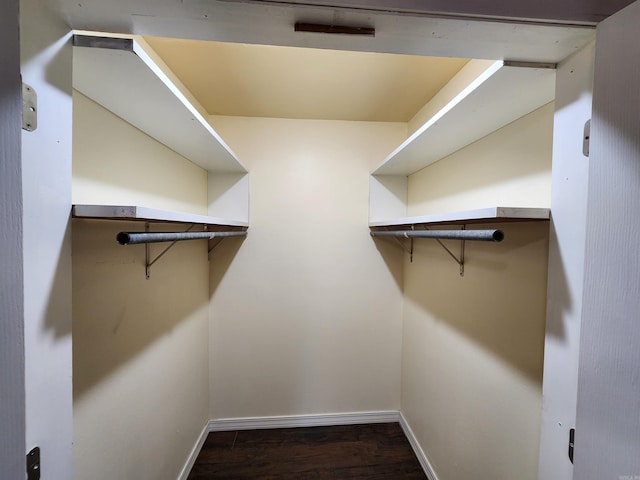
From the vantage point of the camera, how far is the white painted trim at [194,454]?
4.63ft

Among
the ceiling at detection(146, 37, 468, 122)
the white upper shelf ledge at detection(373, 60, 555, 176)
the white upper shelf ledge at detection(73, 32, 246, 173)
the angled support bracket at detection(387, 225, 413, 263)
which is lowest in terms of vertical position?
the angled support bracket at detection(387, 225, 413, 263)

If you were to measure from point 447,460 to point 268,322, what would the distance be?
1325 millimetres

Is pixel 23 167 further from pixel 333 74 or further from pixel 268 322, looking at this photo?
pixel 268 322

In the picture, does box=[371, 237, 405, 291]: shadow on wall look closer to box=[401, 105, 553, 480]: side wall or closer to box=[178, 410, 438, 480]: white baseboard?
box=[401, 105, 553, 480]: side wall

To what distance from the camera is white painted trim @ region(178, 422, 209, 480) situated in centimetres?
141

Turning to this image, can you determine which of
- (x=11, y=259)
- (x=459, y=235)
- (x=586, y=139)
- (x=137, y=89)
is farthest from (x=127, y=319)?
(x=586, y=139)

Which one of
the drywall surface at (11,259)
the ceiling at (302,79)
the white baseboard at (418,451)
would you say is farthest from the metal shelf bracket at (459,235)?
the white baseboard at (418,451)

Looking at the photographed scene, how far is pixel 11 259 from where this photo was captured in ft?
1.37

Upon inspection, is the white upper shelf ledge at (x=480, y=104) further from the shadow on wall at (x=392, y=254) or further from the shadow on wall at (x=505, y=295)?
the shadow on wall at (x=392, y=254)

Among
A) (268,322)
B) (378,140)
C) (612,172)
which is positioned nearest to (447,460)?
(268,322)

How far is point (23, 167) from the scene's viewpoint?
46cm

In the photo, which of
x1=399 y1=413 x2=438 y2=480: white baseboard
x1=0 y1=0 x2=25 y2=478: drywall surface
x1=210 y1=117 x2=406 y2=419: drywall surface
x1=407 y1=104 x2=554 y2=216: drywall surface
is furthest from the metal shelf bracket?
x1=399 y1=413 x2=438 y2=480: white baseboard

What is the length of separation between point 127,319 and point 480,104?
156 centimetres

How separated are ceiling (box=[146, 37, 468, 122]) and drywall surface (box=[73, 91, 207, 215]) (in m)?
0.47
